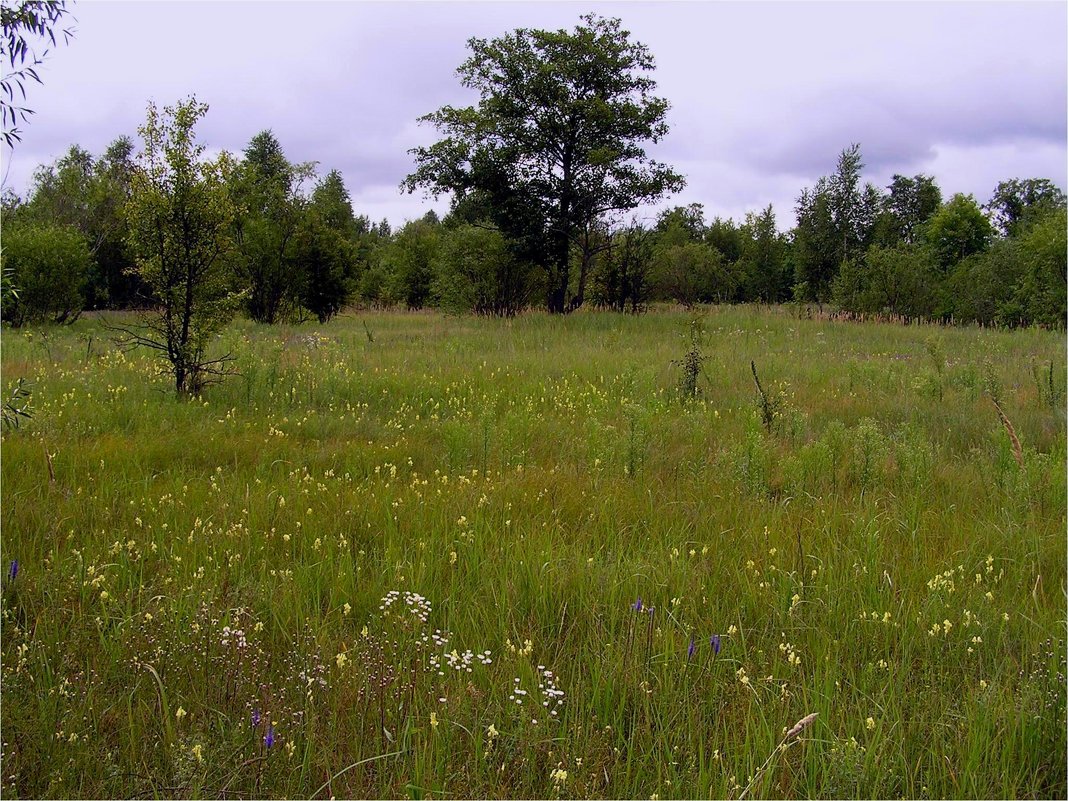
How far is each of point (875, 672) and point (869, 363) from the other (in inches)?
349

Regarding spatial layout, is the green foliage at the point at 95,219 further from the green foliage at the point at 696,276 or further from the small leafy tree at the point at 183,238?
the green foliage at the point at 696,276

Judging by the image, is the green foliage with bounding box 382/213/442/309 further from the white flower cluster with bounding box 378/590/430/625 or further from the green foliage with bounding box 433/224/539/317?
the white flower cluster with bounding box 378/590/430/625

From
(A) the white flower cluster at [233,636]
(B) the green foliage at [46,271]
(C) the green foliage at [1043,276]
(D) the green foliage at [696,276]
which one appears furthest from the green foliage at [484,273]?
(C) the green foliage at [1043,276]

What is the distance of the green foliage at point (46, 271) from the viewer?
21172mm

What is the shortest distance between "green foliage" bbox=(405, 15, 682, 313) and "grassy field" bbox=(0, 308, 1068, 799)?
16.2m

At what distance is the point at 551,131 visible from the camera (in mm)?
20750

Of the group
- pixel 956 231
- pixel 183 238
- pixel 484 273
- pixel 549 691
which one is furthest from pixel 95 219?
pixel 956 231

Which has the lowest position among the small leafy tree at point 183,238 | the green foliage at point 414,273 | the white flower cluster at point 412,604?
the white flower cluster at point 412,604

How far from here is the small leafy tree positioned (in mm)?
7355

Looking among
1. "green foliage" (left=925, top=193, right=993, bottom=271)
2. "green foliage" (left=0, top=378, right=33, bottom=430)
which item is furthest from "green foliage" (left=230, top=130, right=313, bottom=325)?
"green foliage" (left=925, top=193, right=993, bottom=271)

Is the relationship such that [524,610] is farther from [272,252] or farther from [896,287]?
[896,287]

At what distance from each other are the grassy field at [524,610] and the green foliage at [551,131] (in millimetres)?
16187

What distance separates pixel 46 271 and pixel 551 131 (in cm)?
1653

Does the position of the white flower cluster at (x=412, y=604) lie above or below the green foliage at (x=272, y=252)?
below
